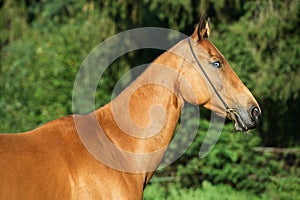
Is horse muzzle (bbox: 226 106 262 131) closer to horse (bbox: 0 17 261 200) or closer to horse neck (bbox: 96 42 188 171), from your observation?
horse (bbox: 0 17 261 200)

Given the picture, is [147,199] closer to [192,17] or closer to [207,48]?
[207,48]

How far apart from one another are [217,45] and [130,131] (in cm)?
664

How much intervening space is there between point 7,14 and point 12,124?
3392mm

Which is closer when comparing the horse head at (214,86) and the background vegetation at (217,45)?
the horse head at (214,86)

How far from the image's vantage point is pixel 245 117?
520 centimetres

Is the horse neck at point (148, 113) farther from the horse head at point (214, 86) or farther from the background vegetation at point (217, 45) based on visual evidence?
the background vegetation at point (217, 45)

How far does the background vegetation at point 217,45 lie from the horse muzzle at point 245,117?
329cm

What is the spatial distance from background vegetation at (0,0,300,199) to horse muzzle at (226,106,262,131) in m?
3.29

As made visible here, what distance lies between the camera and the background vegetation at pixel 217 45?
Result: 10242 mm

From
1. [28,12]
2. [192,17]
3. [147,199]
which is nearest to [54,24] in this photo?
[28,12]

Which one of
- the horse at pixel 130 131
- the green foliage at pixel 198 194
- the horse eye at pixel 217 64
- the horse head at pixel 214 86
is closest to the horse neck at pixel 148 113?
the horse at pixel 130 131

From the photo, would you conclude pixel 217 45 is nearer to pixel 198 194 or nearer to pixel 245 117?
pixel 198 194

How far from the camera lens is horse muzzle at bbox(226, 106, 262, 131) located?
204 inches

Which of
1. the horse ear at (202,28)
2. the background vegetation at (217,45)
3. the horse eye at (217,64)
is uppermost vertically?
the horse ear at (202,28)
